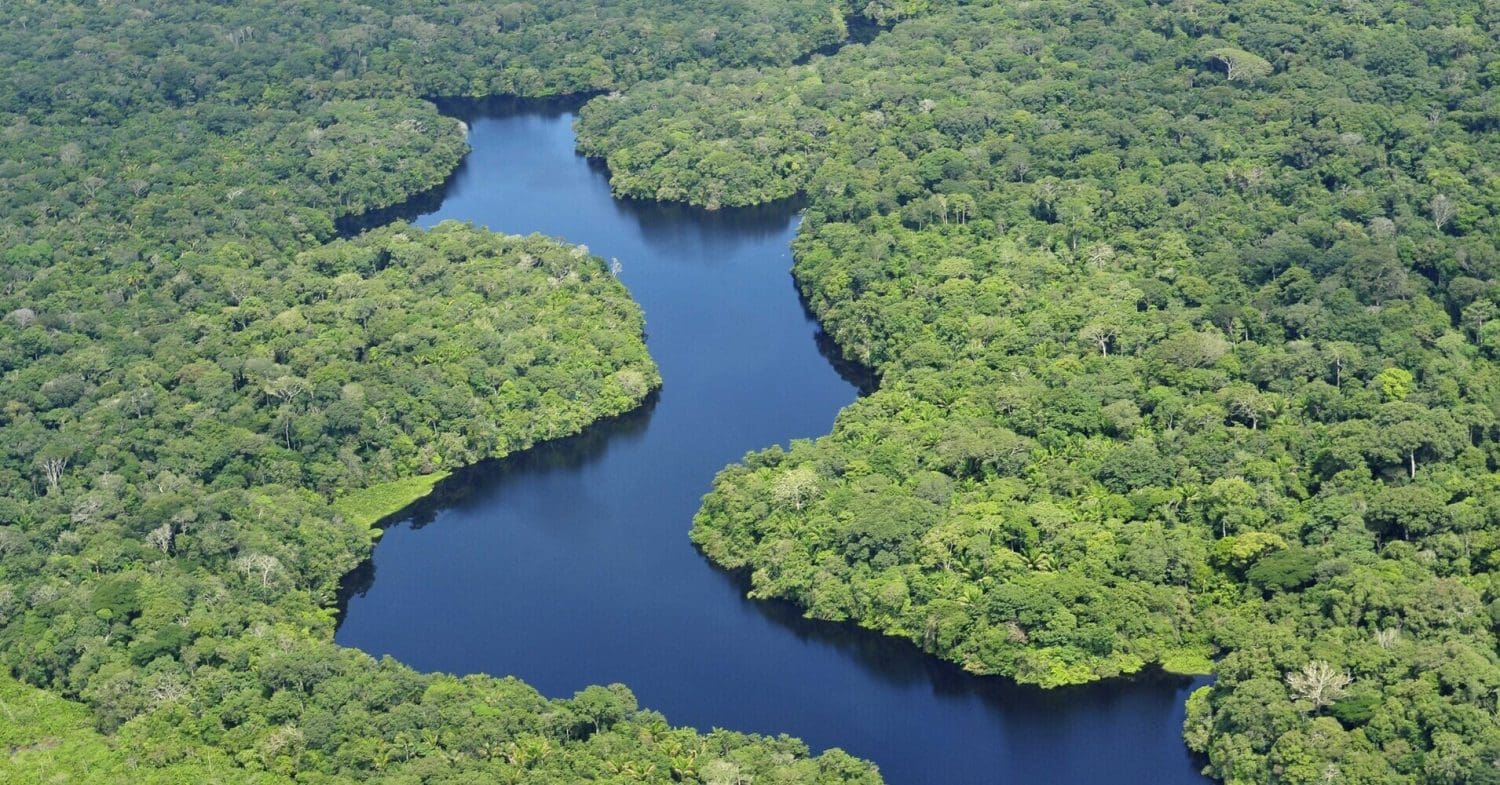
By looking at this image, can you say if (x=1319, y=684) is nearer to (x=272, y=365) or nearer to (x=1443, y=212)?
(x=1443, y=212)

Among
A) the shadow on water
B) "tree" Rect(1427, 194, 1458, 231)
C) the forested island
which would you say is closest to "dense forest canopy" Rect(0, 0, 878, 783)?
the forested island

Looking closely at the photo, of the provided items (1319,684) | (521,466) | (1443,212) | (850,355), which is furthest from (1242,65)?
(1319,684)

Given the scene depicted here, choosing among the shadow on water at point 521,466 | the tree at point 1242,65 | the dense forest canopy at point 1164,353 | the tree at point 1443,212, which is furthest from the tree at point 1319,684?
the tree at point 1242,65

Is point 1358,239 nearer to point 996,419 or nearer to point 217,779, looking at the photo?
point 996,419

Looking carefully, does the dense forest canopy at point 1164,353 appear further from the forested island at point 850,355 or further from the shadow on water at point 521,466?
the shadow on water at point 521,466

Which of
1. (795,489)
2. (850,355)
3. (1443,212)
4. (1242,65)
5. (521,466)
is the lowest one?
(521,466)

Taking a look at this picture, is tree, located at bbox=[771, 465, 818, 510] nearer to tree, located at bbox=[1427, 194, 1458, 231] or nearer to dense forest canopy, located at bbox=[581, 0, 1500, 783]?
dense forest canopy, located at bbox=[581, 0, 1500, 783]
